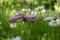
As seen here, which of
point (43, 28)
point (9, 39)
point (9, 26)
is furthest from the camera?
point (9, 26)

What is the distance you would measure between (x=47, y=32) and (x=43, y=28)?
0.16 m

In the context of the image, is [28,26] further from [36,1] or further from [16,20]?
[36,1]

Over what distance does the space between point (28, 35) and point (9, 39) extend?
0.19 metres

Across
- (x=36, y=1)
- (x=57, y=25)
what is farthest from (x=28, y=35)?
(x=36, y=1)

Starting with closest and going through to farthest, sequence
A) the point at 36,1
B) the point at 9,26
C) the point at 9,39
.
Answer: the point at 9,39, the point at 9,26, the point at 36,1


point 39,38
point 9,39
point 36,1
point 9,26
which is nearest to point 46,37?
point 39,38

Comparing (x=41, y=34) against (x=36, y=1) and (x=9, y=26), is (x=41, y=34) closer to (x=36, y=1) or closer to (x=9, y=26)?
(x=9, y=26)

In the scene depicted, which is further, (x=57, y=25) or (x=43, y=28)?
(x=43, y=28)

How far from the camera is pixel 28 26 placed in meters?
2.29

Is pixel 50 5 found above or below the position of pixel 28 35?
below

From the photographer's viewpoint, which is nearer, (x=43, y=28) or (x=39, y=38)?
(x=39, y=38)

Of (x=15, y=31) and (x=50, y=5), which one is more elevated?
(x=15, y=31)

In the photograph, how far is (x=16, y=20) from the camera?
220 cm

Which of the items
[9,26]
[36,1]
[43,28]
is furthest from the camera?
[36,1]
